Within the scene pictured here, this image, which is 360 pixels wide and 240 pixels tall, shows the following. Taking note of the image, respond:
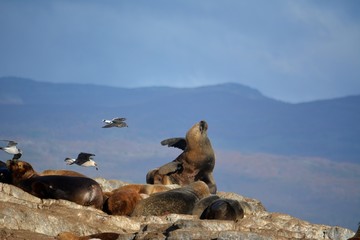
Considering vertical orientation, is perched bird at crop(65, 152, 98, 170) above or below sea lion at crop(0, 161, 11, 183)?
above

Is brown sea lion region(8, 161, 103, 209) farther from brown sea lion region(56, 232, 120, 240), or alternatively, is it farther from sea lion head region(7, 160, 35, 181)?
brown sea lion region(56, 232, 120, 240)

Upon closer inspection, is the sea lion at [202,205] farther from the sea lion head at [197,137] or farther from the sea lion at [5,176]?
the sea lion head at [197,137]

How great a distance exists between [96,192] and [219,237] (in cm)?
557

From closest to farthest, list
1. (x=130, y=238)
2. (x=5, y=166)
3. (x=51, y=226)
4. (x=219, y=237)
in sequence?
(x=219, y=237) < (x=130, y=238) < (x=51, y=226) < (x=5, y=166)

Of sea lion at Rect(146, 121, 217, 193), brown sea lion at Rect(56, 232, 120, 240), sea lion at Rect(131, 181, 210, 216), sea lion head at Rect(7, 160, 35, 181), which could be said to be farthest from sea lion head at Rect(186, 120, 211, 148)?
brown sea lion at Rect(56, 232, 120, 240)

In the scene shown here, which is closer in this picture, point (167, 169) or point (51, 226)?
point (51, 226)

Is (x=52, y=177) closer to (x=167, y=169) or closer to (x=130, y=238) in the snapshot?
(x=130, y=238)

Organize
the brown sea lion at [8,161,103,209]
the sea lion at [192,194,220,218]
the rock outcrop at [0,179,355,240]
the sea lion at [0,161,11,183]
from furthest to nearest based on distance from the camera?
1. the sea lion at [0,161,11,183]
2. the sea lion at [192,194,220,218]
3. the brown sea lion at [8,161,103,209]
4. the rock outcrop at [0,179,355,240]

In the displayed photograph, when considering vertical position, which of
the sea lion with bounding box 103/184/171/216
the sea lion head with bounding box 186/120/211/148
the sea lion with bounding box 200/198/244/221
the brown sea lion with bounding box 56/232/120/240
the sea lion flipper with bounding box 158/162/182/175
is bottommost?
the brown sea lion with bounding box 56/232/120/240

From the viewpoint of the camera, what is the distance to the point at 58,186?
52.2 ft

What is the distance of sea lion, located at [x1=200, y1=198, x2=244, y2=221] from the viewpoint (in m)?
15.0

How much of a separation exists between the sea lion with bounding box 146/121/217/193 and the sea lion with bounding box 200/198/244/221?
6.89 meters

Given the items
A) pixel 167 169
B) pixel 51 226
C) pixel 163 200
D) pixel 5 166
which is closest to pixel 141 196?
pixel 163 200

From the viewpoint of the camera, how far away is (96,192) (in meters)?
16.1
